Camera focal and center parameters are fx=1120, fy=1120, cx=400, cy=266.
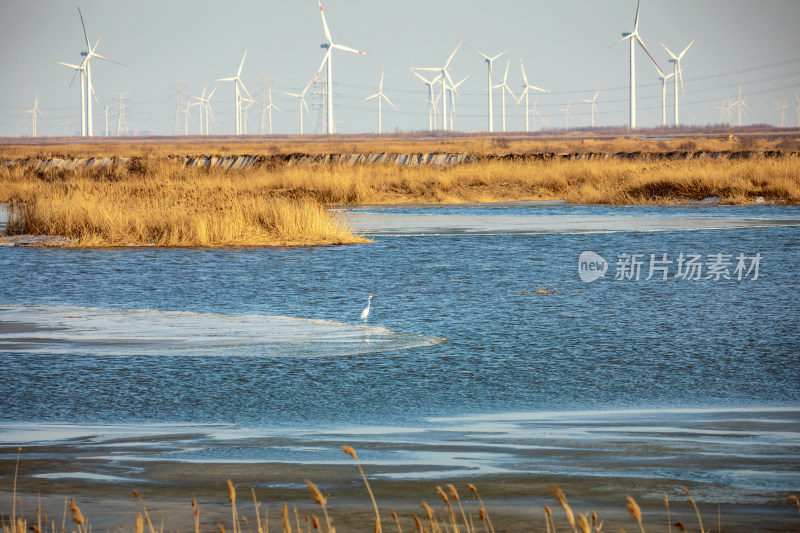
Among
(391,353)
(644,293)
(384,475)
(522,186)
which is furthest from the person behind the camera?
(522,186)

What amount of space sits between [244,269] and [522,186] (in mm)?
27224

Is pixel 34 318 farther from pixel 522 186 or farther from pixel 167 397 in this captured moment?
pixel 522 186

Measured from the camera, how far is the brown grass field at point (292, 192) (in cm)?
2659

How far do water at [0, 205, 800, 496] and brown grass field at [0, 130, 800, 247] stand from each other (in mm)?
4174

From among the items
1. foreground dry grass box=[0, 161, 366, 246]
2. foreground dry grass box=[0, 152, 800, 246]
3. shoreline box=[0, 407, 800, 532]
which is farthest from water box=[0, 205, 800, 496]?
foreground dry grass box=[0, 152, 800, 246]

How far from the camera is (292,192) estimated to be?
138 ft

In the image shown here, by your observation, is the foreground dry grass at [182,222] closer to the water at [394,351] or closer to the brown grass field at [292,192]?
the brown grass field at [292,192]

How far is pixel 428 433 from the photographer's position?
27.5ft

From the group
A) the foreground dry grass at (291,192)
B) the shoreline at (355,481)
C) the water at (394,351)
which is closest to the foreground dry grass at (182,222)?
the foreground dry grass at (291,192)

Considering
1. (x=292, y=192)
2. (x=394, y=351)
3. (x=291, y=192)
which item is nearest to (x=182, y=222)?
(x=394, y=351)

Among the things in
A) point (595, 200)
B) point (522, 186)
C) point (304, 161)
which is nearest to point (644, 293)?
point (595, 200)

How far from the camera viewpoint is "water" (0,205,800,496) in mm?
8797

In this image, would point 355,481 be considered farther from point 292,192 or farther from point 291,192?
point 292,192

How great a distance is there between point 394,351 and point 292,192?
3044 centimetres
